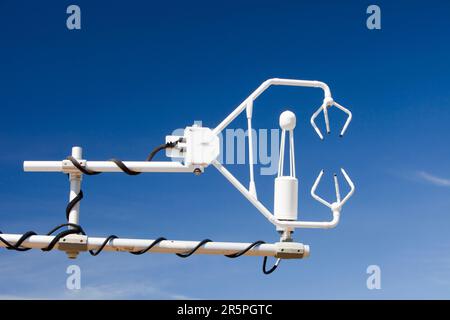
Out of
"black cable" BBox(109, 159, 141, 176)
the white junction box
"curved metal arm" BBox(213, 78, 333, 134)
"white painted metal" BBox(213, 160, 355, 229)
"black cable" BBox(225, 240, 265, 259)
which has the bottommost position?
"black cable" BBox(225, 240, 265, 259)

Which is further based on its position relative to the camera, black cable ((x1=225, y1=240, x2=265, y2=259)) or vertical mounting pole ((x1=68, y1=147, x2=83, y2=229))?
vertical mounting pole ((x1=68, y1=147, x2=83, y2=229))

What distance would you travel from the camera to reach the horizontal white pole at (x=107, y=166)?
4.55 m

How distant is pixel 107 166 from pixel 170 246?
0.67 m

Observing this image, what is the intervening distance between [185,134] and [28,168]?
106cm

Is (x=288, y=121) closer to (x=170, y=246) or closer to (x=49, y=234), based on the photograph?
(x=170, y=246)

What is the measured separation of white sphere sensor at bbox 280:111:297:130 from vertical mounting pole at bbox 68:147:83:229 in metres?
1.34

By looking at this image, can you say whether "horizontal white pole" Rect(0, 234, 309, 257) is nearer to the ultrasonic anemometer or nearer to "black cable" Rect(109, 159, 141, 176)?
the ultrasonic anemometer

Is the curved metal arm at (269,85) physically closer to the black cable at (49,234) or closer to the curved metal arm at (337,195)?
the curved metal arm at (337,195)

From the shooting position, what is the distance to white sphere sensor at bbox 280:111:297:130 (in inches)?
181

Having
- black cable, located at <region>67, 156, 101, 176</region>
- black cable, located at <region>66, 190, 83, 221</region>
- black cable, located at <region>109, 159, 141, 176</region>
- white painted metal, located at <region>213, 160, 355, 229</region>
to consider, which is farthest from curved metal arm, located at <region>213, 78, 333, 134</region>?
black cable, located at <region>66, 190, 83, 221</region>

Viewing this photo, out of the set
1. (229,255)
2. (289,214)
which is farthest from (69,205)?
(289,214)

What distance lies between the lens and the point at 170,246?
448cm

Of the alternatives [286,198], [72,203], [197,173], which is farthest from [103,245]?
[286,198]
